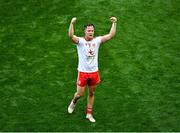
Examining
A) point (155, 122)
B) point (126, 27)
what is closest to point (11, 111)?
point (155, 122)

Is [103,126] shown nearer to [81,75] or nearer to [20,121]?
[81,75]

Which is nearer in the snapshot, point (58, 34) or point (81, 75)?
point (81, 75)

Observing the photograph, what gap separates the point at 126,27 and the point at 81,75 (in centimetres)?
477

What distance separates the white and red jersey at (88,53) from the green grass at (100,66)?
4.14ft

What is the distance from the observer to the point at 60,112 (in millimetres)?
10391

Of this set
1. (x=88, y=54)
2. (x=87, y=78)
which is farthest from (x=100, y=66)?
(x=88, y=54)

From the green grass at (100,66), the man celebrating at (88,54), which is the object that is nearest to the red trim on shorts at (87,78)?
the man celebrating at (88,54)

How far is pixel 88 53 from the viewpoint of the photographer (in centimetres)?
945

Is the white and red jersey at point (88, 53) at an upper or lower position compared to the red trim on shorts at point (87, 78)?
upper

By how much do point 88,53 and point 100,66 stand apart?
2950 millimetres

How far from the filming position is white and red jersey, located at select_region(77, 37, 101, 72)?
9.45 meters

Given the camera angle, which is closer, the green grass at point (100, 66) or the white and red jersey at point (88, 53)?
the white and red jersey at point (88, 53)

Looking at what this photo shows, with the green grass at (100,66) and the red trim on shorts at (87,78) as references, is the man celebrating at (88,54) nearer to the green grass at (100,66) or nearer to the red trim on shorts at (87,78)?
the red trim on shorts at (87,78)

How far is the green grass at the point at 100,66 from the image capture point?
10109 millimetres
